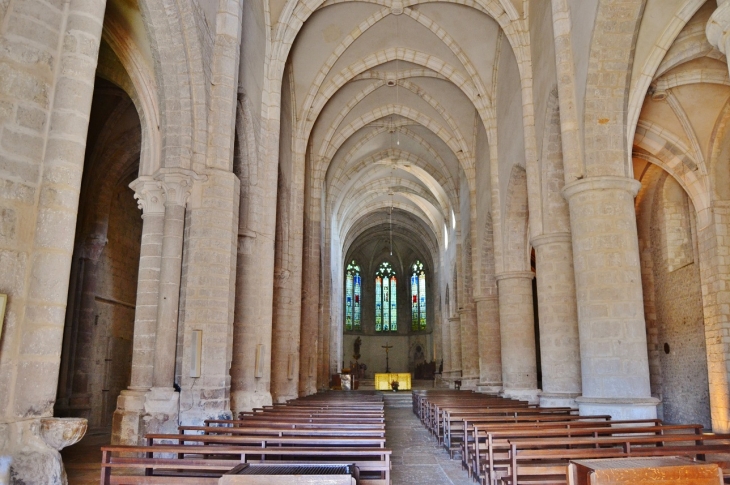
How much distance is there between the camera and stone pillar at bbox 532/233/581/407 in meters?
12.1

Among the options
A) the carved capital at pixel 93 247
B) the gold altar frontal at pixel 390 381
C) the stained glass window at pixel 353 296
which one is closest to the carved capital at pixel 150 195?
the carved capital at pixel 93 247

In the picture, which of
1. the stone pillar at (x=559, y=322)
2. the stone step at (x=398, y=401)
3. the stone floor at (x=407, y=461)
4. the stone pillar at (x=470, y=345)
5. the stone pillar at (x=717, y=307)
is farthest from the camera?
the stone pillar at (x=470, y=345)

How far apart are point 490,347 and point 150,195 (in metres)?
12.7

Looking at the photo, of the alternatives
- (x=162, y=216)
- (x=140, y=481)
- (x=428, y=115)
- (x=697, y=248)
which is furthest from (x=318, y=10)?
(x=140, y=481)

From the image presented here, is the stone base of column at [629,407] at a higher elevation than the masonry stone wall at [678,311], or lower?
lower

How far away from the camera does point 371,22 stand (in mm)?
17578

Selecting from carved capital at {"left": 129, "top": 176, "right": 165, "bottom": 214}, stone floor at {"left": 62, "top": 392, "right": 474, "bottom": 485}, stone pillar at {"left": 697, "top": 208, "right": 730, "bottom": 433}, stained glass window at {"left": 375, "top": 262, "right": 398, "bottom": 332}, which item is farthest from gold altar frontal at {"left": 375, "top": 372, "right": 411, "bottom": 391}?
carved capital at {"left": 129, "top": 176, "right": 165, "bottom": 214}

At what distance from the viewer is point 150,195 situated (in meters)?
9.83

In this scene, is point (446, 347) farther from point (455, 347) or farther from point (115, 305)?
point (115, 305)

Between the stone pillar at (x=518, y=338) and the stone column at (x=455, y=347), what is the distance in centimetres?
1181

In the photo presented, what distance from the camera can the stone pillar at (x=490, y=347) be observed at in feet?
63.0

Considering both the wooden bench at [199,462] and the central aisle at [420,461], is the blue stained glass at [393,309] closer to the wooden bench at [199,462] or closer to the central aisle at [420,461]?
the central aisle at [420,461]

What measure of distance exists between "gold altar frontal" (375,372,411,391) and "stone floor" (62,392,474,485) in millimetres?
20801

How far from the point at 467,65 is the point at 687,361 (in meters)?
10.2
